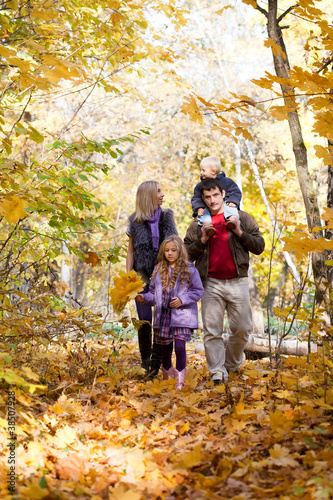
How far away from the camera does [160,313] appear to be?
3.95 meters

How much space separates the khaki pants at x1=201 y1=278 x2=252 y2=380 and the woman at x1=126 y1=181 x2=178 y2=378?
54 centimetres

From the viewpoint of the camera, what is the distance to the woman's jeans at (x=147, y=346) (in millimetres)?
4180

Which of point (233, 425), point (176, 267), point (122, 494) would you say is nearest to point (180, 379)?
point (176, 267)

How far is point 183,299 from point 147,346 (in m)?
0.83

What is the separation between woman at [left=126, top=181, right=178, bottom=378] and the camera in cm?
420

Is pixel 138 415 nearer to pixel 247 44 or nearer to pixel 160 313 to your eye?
pixel 160 313

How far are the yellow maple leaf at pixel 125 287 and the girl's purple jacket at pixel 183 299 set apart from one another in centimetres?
66

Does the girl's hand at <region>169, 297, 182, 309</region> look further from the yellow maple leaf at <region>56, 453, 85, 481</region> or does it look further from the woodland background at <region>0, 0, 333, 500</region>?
the yellow maple leaf at <region>56, 453, 85, 481</region>

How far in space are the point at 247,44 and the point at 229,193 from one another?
41.7ft

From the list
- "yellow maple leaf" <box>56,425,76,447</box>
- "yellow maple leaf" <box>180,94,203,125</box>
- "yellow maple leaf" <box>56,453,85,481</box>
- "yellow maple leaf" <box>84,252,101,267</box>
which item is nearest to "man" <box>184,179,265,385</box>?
"yellow maple leaf" <box>84,252,101,267</box>

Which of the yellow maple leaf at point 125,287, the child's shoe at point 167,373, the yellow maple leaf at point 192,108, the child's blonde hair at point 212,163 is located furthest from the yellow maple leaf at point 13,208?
the child's shoe at point 167,373

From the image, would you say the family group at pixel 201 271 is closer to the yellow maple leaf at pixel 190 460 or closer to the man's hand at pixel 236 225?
the man's hand at pixel 236 225

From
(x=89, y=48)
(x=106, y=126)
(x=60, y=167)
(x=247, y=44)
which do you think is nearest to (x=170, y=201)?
(x=106, y=126)

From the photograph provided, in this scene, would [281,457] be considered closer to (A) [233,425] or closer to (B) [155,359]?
(A) [233,425]
